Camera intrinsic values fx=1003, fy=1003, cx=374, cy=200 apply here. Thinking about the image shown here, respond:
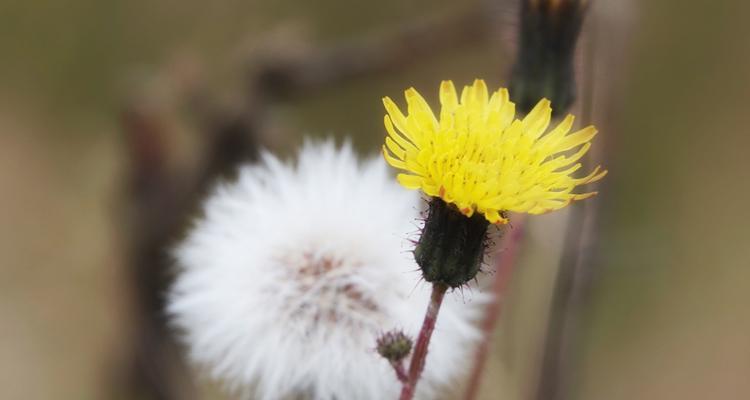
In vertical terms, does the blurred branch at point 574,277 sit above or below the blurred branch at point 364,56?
below

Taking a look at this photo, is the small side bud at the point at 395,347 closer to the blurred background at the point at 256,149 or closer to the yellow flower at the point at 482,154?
the yellow flower at the point at 482,154

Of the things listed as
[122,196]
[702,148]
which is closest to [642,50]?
[702,148]

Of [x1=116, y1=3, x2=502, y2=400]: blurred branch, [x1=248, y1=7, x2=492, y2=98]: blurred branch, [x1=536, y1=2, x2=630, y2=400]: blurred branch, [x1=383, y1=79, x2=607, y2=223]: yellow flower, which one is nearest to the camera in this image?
[x1=383, y1=79, x2=607, y2=223]: yellow flower

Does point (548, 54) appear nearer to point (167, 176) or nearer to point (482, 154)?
point (482, 154)

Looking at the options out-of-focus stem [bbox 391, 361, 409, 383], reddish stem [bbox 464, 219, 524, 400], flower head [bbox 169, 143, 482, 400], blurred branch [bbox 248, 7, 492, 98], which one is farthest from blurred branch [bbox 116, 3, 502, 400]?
out-of-focus stem [bbox 391, 361, 409, 383]

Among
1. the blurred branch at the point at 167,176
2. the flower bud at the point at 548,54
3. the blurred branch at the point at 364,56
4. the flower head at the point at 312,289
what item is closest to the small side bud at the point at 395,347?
the flower head at the point at 312,289

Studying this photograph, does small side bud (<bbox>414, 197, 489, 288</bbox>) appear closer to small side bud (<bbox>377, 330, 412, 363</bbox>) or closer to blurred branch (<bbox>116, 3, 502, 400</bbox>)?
small side bud (<bbox>377, 330, 412, 363</bbox>)

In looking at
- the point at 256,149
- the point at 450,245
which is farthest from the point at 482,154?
the point at 256,149
